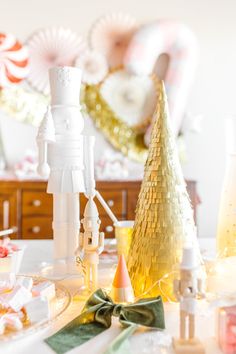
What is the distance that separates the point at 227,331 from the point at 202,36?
279 cm

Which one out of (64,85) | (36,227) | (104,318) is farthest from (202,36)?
(104,318)

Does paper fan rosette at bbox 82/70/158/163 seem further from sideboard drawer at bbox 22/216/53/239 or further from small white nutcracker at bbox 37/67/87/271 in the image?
small white nutcracker at bbox 37/67/87/271

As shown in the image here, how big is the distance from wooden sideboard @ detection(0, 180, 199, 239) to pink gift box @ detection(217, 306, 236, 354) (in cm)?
194

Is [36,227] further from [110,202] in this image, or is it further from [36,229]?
[110,202]

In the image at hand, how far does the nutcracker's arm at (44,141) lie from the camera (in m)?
0.85

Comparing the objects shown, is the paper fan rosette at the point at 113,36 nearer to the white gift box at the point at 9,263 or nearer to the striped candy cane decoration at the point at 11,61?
the striped candy cane decoration at the point at 11,61

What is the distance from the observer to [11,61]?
2619mm

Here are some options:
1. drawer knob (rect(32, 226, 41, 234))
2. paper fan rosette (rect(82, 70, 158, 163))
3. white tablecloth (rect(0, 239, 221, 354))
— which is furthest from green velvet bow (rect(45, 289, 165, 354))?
paper fan rosette (rect(82, 70, 158, 163))

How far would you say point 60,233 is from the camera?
91cm

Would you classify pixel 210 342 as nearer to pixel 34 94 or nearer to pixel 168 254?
pixel 168 254

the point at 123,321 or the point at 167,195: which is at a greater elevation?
the point at 167,195

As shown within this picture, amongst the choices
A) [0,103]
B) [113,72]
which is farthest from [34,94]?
[113,72]

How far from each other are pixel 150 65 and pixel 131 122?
409 mm

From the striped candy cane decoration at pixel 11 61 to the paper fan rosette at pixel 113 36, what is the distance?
1.79 ft
